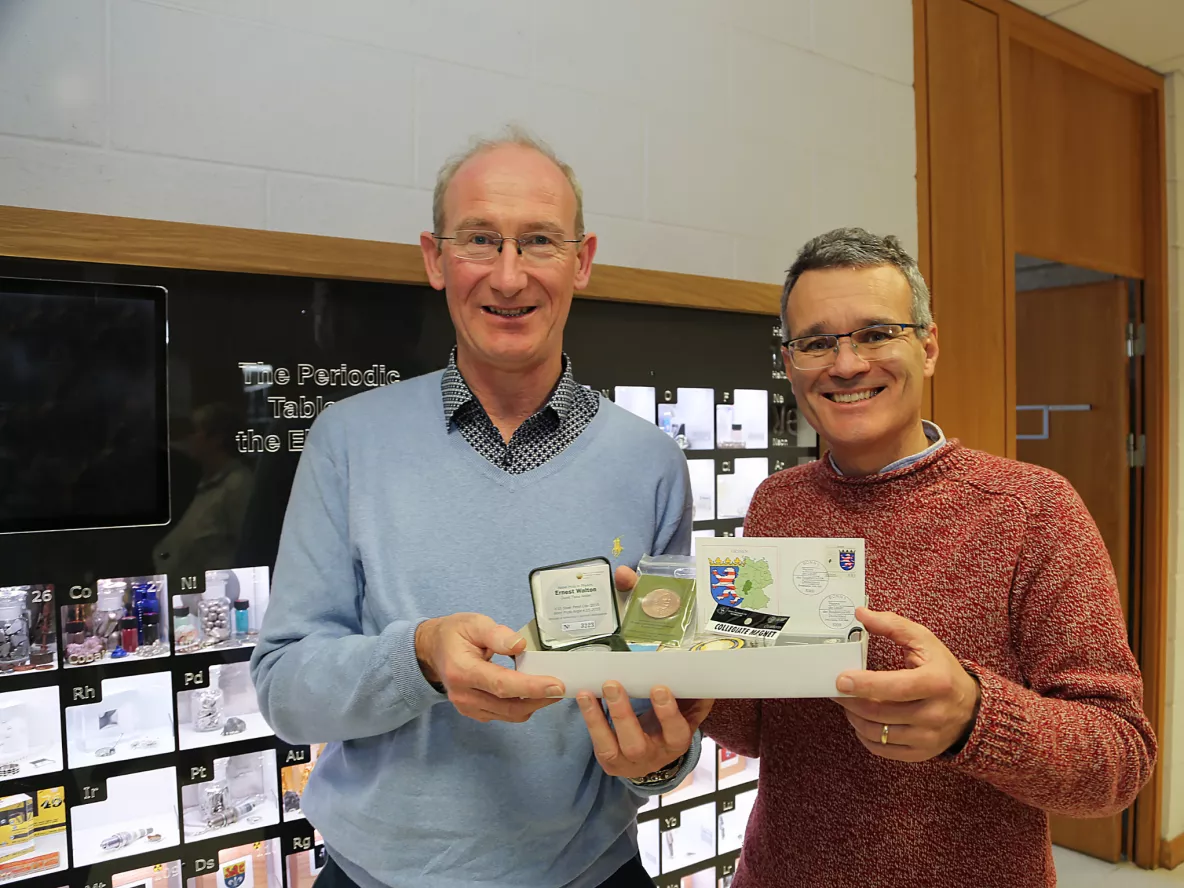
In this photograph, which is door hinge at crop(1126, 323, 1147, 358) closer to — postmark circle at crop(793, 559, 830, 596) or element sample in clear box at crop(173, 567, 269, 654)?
postmark circle at crop(793, 559, 830, 596)

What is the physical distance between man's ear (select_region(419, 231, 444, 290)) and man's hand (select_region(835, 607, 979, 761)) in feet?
2.68

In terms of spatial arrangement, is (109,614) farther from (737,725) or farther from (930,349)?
(930,349)

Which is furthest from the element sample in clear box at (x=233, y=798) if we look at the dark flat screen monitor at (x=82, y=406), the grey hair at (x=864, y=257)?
the grey hair at (x=864, y=257)

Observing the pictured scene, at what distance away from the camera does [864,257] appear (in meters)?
1.25

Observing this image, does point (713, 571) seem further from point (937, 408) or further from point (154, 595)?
point (937, 408)

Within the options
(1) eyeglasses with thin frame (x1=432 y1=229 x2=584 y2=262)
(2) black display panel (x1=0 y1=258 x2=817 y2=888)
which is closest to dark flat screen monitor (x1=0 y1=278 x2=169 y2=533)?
(2) black display panel (x1=0 y1=258 x2=817 y2=888)

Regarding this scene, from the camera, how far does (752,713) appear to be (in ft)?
4.33

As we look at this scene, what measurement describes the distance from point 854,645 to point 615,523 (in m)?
0.47

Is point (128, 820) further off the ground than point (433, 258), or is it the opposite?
point (433, 258)

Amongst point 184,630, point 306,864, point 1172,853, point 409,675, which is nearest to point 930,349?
point 409,675

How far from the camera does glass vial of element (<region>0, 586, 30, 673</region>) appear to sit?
4.20 ft

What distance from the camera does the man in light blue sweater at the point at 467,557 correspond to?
1139 mm

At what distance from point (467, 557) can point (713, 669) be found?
1.48 feet

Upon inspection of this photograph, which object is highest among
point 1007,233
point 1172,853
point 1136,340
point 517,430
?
point 1007,233
